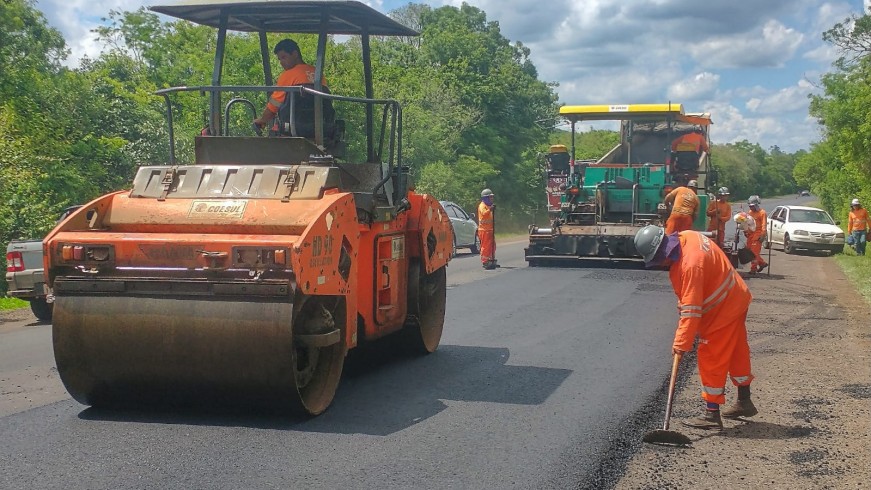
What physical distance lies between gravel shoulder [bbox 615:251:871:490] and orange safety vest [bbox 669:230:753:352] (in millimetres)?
708

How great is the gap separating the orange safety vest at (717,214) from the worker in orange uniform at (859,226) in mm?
6380

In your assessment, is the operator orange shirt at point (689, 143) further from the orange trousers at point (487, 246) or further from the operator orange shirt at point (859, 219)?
the operator orange shirt at point (859, 219)

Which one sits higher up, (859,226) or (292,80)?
(292,80)

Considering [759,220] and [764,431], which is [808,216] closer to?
[759,220]

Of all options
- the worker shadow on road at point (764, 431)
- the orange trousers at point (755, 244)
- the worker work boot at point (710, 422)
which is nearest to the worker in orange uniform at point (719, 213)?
the orange trousers at point (755, 244)

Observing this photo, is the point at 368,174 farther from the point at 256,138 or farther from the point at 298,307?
the point at 298,307

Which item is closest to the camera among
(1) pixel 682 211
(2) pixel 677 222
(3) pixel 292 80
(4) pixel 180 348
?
(4) pixel 180 348

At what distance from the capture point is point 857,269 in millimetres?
20656

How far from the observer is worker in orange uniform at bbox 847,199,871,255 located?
973 inches

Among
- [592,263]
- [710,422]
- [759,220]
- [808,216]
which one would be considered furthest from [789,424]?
[808,216]

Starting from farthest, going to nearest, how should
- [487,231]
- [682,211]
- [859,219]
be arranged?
[859,219] → [487,231] → [682,211]

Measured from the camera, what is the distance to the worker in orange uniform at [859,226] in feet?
81.1

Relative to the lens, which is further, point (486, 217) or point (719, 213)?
point (719, 213)

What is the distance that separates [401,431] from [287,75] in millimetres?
3009
